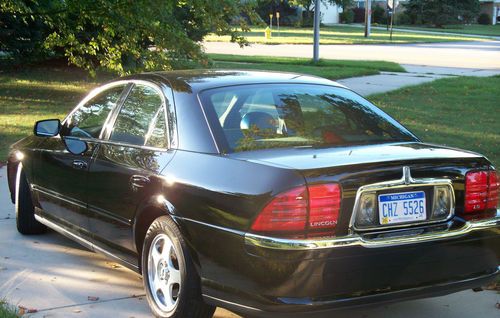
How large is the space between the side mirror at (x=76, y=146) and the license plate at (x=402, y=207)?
242 cm

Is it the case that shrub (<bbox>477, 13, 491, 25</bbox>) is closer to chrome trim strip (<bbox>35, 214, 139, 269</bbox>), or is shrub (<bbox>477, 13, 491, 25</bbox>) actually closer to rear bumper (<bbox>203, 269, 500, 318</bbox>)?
chrome trim strip (<bbox>35, 214, 139, 269</bbox>)

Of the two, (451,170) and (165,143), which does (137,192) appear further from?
(451,170)

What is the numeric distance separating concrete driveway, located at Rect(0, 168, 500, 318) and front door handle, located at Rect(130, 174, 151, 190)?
81 centimetres

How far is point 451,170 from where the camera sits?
158 inches

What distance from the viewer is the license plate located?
3791 millimetres

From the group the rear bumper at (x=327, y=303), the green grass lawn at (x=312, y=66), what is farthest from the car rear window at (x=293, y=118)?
the green grass lawn at (x=312, y=66)

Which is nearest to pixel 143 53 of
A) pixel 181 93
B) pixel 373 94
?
pixel 373 94

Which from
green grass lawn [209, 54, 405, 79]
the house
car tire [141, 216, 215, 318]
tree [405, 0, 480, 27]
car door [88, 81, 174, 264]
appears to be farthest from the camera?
the house

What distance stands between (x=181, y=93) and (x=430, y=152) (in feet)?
5.30

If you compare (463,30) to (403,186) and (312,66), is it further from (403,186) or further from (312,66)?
(403,186)

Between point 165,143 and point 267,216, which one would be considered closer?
point 267,216

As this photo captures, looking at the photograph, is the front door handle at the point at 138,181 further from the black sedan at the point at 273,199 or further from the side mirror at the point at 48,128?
the side mirror at the point at 48,128

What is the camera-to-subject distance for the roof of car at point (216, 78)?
4.76m

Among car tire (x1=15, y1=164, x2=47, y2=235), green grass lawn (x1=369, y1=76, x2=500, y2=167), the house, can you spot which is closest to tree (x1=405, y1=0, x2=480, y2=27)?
the house
